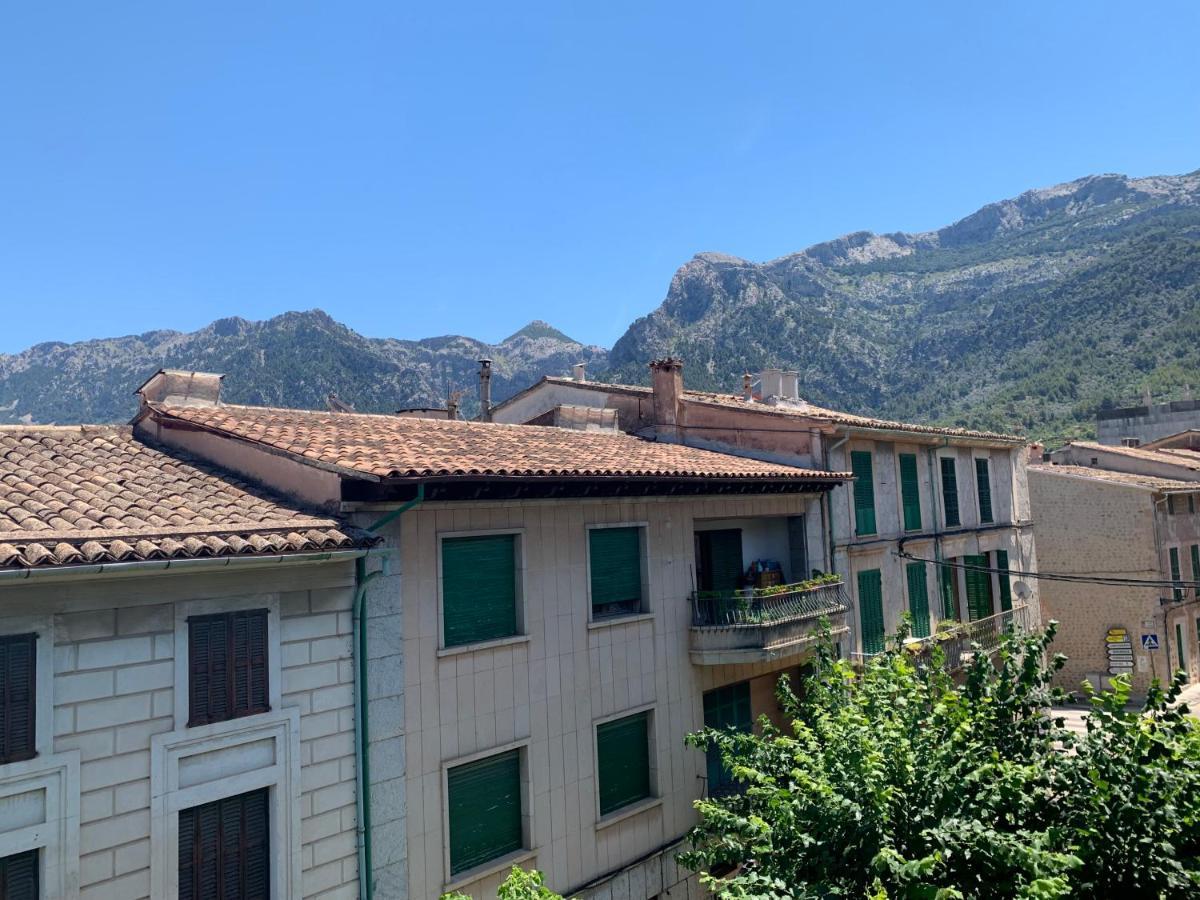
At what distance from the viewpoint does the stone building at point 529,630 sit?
9344mm

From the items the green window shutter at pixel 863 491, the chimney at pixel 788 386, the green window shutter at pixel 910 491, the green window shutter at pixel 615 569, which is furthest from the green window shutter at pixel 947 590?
the green window shutter at pixel 615 569

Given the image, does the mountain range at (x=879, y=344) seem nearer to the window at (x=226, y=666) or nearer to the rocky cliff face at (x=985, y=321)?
the rocky cliff face at (x=985, y=321)

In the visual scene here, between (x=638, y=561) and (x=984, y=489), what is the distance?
1422 centimetres

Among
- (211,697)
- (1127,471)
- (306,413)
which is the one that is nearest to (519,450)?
(306,413)

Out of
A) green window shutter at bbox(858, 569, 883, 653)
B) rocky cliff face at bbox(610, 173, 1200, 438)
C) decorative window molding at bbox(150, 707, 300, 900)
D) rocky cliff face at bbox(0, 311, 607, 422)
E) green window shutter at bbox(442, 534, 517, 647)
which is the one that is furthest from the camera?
rocky cliff face at bbox(0, 311, 607, 422)

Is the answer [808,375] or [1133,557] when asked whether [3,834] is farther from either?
[808,375]

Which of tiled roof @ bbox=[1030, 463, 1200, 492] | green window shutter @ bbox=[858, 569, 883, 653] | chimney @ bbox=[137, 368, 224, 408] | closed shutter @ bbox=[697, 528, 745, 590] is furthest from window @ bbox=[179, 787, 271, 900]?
tiled roof @ bbox=[1030, 463, 1200, 492]

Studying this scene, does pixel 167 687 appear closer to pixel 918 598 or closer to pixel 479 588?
pixel 479 588

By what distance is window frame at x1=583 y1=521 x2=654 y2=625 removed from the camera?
11.9m

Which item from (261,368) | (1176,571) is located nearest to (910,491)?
(1176,571)

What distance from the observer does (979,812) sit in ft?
22.1

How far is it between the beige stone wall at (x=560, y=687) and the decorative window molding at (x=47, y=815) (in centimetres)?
331

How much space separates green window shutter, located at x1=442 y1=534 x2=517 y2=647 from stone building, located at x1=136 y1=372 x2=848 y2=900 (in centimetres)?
3

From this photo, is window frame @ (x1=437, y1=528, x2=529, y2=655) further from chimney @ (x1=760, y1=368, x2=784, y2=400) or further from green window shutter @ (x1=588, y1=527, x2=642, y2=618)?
chimney @ (x1=760, y1=368, x2=784, y2=400)
